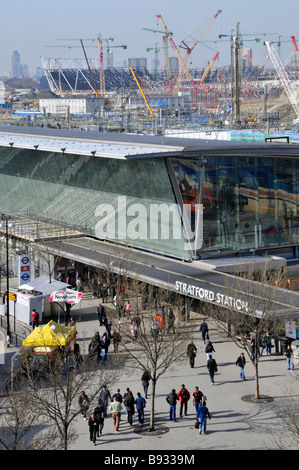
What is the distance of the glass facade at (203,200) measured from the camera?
95.3 feet

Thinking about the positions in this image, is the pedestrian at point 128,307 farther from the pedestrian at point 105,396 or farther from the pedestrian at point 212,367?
the pedestrian at point 105,396

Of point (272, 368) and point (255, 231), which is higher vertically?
point (255, 231)

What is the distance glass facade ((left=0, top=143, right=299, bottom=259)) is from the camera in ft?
95.3

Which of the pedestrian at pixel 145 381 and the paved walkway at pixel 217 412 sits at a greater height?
the pedestrian at pixel 145 381

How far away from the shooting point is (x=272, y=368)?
21.3m

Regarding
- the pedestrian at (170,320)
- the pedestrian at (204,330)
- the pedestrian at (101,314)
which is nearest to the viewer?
the pedestrian at (170,320)

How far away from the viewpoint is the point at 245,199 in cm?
2983

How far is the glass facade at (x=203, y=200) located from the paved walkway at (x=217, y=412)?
664 centimetres

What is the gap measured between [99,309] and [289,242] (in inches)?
333

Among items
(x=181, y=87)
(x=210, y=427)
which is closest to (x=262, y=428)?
(x=210, y=427)

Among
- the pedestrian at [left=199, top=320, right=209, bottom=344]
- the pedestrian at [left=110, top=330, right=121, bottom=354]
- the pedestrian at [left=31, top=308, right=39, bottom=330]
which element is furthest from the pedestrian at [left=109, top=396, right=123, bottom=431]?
the pedestrian at [left=31, top=308, right=39, bottom=330]

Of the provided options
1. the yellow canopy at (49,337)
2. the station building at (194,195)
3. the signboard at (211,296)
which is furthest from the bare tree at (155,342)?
the station building at (194,195)
